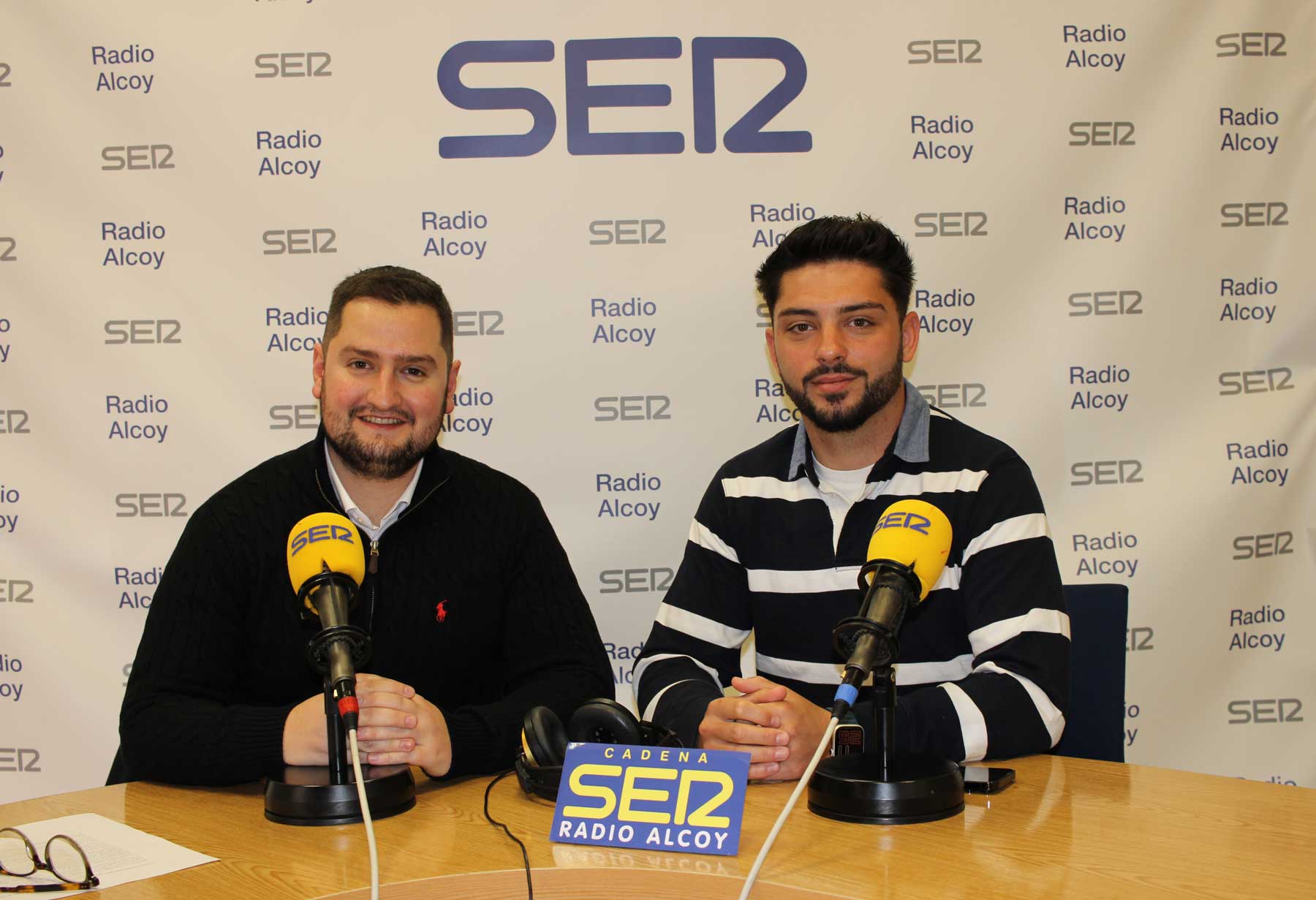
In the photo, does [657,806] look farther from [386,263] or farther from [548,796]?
[386,263]

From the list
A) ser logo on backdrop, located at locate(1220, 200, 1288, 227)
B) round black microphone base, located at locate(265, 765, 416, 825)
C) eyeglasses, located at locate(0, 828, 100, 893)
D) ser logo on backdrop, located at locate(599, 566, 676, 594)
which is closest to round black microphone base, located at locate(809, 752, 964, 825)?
round black microphone base, located at locate(265, 765, 416, 825)

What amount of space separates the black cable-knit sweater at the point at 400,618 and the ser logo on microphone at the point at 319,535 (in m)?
0.40

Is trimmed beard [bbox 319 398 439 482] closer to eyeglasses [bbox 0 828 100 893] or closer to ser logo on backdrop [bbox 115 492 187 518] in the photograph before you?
eyeglasses [bbox 0 828 100 893]

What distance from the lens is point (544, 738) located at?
69.8 inches

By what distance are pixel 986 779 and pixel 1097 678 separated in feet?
2.62

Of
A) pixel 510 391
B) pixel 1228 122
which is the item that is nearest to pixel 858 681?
pixel 510 391

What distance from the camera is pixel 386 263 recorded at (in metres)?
3.23

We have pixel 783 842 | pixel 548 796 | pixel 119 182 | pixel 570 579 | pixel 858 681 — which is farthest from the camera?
pixel 119 182

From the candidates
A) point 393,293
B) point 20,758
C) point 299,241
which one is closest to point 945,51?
point 393,293

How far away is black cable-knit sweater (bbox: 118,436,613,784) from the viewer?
1.99 meters

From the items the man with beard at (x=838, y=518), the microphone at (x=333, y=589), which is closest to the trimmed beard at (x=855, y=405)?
the man with beard at (x=838, y=518)

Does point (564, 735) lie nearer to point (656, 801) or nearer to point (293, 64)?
point (656, 801)

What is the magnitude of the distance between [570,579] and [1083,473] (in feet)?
5.46

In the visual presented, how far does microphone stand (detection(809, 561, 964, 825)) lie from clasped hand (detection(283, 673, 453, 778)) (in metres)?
0.63
